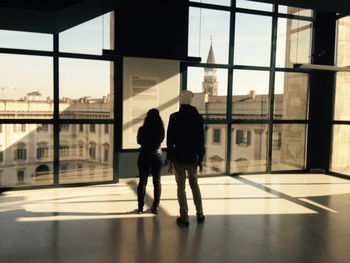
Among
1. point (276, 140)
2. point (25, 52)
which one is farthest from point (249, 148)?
point (25, 52)

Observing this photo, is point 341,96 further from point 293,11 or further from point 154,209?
point 154,209

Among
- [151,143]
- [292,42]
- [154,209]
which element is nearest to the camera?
[151,143]

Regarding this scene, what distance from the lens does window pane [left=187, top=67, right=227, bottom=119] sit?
24.0 ft

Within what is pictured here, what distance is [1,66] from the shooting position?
5871 millimetres

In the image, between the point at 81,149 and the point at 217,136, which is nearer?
the point at 81,149

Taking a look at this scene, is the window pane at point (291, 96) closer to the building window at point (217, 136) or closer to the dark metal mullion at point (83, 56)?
the building window at point (217, 136)

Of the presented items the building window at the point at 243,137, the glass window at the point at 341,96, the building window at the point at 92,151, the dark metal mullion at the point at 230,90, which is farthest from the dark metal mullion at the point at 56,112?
the glass window at the point at 341,96

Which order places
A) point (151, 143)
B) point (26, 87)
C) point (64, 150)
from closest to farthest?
point (151, 143), point (26, 87), point (64, 150)

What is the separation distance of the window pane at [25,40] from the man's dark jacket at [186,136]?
129 inches

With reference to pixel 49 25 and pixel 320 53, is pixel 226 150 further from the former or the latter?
pixel 49 25

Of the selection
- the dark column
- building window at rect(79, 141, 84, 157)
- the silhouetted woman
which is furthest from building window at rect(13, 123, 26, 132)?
Result: the dark column

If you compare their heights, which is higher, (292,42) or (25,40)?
(292,42)

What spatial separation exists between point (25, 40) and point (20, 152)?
6.69ft

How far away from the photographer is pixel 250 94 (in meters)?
7.89
